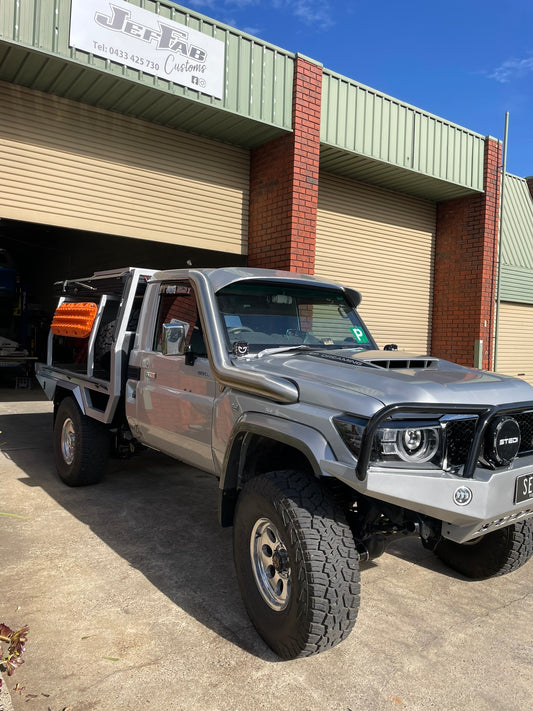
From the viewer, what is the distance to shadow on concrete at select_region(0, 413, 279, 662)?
3.26 meters

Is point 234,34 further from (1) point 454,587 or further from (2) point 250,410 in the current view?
(1) point 454,587

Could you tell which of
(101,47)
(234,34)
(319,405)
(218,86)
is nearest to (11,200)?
(101,47)

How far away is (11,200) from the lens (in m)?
7.79

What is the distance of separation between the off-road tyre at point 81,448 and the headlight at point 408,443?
11.3 ft

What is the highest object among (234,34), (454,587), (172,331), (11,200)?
(234,34)

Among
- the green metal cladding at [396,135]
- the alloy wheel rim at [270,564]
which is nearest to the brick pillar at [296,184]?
the green metal cladding at [396,135]

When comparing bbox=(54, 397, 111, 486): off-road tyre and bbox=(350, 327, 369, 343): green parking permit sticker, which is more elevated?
bbox=(350, 327, 369, 343): green parking permit sticker

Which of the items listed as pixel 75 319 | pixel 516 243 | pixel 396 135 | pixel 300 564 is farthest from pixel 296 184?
pixel 300 564

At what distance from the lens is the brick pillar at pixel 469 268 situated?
11.9 metres

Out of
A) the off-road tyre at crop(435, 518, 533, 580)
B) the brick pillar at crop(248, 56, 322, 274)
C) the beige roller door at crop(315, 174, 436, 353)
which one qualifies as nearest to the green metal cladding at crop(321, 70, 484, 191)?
the brick pillar at crop(248, 56, 322, 274)

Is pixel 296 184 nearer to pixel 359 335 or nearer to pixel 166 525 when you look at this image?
pixel 359 335

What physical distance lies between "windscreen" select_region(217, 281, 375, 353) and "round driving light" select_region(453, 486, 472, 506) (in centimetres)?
156

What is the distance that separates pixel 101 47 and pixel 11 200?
2.40 meters

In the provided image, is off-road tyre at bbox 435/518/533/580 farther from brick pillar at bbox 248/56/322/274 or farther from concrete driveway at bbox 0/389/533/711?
brick pillar at bbox 248/56/322/274
